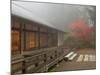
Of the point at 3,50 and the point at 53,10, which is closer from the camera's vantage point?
the point at 3,50

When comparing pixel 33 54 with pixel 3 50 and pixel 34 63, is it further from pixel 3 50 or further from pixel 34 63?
pixel 3 50

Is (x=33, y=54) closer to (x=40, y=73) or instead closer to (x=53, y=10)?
(x=40, y=73)

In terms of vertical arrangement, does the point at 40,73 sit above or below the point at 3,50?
below

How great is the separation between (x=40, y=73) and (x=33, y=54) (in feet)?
0.84

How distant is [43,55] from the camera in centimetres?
226

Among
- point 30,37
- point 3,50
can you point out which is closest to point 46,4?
point 30,37

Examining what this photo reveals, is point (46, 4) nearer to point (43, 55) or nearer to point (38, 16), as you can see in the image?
point (38, 16)

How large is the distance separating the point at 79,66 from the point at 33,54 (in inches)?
25.6

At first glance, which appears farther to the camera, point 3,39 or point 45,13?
point 45,13

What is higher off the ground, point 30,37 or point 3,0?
point 3,0

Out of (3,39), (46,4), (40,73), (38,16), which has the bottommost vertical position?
(40,73)

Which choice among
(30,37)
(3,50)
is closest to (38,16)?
→ (30,37)

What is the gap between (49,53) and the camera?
90.0 inches

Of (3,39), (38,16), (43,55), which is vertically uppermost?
(38,16)
